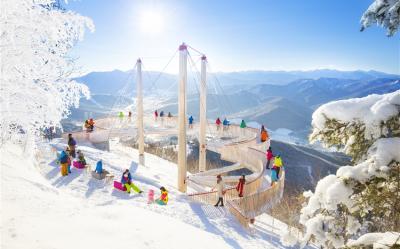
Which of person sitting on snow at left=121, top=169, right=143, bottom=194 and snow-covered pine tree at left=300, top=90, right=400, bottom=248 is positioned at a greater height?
snow-covered pine tree at left=300, top=90, right=400, bottom=248

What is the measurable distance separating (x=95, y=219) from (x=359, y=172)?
7.45 m

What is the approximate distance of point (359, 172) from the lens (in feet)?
12.2

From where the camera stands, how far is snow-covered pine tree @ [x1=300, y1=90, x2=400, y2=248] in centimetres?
349

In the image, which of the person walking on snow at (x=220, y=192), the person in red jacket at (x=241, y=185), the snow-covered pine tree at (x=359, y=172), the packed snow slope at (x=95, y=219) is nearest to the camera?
the snow-covered pine tree at (x=359, y=172)

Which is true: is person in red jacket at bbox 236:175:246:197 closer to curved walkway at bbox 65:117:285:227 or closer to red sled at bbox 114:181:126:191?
curved walkway at bbox 65:117:285:227

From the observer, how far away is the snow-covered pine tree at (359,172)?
138 inches

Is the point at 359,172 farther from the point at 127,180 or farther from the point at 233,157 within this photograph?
the point at 233,157

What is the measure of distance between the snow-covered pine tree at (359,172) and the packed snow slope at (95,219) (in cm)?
534

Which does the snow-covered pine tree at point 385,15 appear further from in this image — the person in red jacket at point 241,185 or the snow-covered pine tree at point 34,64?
the person in red jacket at point 241,185

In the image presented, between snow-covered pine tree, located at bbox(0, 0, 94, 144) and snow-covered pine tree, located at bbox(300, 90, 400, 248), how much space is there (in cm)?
829

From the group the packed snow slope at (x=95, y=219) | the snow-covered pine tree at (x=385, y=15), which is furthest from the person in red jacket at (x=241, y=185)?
the snow-covered pine tree at (x=385, y=15)

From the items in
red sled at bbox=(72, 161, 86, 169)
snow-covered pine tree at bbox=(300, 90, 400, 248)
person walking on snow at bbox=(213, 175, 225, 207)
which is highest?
snow-covered pine tree at bbox=(300, 90, 400, 248)

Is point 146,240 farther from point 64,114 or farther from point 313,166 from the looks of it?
point 313,166

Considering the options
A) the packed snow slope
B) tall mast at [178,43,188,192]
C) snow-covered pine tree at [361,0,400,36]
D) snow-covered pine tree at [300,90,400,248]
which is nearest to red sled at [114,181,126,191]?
the packed snow slope
